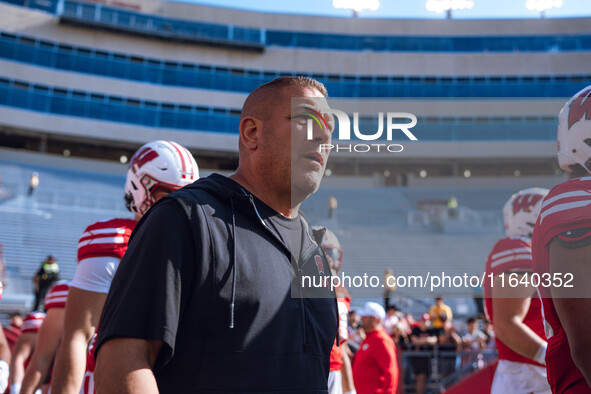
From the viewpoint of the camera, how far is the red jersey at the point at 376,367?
6621 mm

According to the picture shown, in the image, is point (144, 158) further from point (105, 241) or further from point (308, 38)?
point (308, 38)

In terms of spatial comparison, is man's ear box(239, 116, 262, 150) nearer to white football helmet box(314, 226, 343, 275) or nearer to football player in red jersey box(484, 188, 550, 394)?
football player in red jersey box(484, 188, 550, 394)

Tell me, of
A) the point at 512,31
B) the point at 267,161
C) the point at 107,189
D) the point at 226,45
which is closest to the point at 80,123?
the point at 107,189

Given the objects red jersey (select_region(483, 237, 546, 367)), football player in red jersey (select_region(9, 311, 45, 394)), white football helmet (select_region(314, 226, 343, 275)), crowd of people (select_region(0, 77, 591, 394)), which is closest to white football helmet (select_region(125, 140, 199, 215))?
crowd of people (select_region(0, 77, 591, 394))

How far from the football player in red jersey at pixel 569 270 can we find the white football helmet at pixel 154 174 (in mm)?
1737

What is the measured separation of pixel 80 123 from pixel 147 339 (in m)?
35.8

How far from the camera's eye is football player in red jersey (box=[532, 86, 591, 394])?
181 cm

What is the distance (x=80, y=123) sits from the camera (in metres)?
35.0

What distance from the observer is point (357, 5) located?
41188mm

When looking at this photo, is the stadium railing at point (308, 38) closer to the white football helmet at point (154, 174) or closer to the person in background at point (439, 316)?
the person in background at point (439, 316)

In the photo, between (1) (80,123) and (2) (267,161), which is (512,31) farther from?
(2) (267,161)

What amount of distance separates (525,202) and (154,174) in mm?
2275

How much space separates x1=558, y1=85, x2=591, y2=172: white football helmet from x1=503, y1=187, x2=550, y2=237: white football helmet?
5.14ft

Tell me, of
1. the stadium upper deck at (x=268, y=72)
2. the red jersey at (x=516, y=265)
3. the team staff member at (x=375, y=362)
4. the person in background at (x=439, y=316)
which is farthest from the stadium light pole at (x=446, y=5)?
the red jersey at (x=516, y=265)
